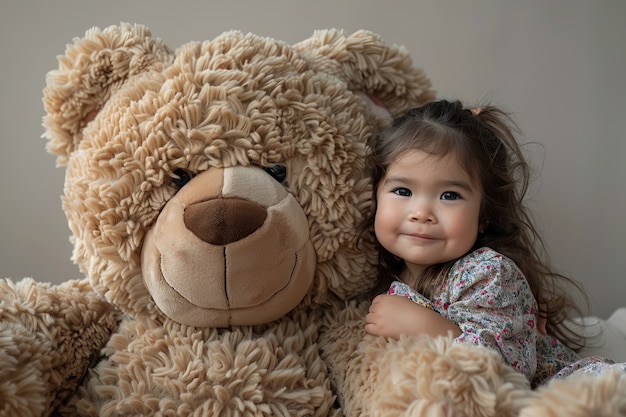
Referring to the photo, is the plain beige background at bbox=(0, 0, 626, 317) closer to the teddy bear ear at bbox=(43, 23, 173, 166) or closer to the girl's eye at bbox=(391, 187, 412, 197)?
the teddy bear ear at bbox=(43, 23, 173, 166)

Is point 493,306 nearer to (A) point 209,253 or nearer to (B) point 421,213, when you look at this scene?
(B) point 421,213

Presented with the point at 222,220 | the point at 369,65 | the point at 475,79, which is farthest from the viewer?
the point at 475,79

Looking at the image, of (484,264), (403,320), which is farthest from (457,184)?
(403,320)

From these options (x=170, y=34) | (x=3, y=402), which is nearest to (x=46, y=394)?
(x=3, y=402)

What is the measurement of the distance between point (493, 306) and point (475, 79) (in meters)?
0.71

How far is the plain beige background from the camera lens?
1238 mm

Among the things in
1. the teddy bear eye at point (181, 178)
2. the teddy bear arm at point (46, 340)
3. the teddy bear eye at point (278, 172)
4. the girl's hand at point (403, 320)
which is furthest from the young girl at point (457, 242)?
the teddy bear arm at point (46, 340)

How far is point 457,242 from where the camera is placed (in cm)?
92

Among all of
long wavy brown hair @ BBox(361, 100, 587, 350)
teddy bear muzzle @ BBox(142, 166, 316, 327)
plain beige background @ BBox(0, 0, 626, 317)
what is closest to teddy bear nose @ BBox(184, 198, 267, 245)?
teddy bear muzzle @ BBox(142, 166, 316, 327)

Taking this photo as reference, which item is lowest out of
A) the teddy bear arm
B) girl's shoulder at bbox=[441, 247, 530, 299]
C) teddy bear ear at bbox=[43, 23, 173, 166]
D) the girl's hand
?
the teddy bear arm

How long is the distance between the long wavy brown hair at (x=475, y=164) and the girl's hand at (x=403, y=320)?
9 cm

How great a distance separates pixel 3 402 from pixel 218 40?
0.56m

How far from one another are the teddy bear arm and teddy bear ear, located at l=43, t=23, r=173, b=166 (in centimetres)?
26

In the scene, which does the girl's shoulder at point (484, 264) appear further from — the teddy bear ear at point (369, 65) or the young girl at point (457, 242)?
the teddy bear ear at point (369, 65)
